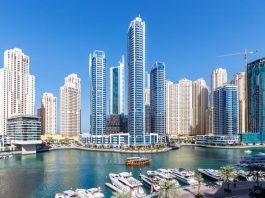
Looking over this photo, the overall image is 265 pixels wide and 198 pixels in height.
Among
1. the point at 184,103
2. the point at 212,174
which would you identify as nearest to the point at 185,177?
the point at 212,174

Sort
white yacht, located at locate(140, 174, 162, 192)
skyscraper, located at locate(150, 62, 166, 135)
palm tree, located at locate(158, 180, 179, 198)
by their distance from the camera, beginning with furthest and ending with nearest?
skyscraper, located at locate(150, 62, 166, 135)
white yacht, located at locate(140, 174, 162, 192)
palm tree, located at locate(158, 180, 179, 198)

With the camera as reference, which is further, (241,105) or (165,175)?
(241,105)

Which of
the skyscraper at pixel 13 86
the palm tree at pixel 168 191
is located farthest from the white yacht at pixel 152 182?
the skyscraper at pixel 13 86

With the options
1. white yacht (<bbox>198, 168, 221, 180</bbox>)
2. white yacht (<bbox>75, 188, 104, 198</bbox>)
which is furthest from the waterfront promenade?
white yacht (<bbox>75, 188, 104, 198</bbox>)


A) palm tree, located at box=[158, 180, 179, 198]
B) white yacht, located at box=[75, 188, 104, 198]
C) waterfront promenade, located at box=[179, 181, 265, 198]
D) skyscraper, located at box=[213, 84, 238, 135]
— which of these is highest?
skyscraper, located at box=[213, 84, 238, 135]

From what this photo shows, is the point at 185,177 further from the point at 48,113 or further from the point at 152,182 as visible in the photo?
the point at 48,113

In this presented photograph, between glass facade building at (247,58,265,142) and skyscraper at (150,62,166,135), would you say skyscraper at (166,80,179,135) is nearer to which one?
skyscraper at (150,62,166,135)

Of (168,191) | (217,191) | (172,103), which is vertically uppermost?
(172,103)
